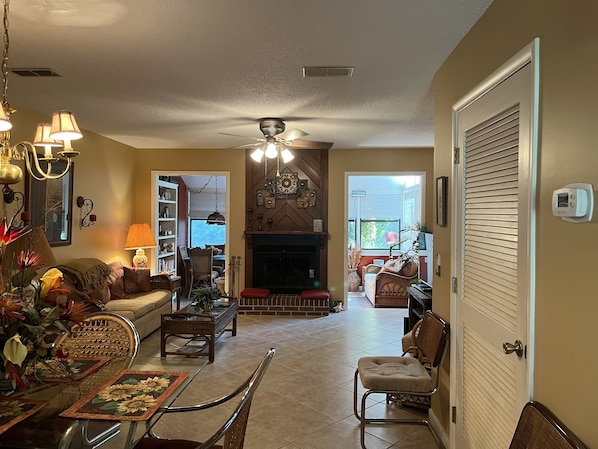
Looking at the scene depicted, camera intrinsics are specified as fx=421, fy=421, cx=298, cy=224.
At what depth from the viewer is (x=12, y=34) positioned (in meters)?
2.54

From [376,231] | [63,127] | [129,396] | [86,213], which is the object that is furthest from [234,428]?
[376,231]

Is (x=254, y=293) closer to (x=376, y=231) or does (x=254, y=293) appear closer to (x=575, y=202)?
(x=376, y=231)

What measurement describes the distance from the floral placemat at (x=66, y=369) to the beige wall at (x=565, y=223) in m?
1.98

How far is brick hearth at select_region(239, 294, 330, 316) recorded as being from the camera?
252 inches

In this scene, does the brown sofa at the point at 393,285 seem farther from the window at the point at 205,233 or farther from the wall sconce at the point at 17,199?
the wall sconce at the point at 17,199

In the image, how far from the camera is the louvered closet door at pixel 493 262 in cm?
170

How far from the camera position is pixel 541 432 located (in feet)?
4.60

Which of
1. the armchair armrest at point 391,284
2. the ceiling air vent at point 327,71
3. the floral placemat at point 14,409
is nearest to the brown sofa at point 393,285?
the armchair armrest at point 391,284

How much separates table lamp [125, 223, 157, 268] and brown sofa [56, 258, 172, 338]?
0.47 metres

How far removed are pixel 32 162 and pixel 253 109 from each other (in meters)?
2.42

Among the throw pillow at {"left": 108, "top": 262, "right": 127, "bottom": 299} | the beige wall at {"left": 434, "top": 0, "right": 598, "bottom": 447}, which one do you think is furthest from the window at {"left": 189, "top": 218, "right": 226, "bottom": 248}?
the beige wall at {"left": 434, "top": 0, "right": 598, "bottom": 447}

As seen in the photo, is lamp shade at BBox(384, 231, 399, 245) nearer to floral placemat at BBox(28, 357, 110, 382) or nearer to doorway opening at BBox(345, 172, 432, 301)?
doorway opening at BBox(345, 172, 432, 301)

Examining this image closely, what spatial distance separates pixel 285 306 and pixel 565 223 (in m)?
5.33

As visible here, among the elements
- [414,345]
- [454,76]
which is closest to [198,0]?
[454,76]
